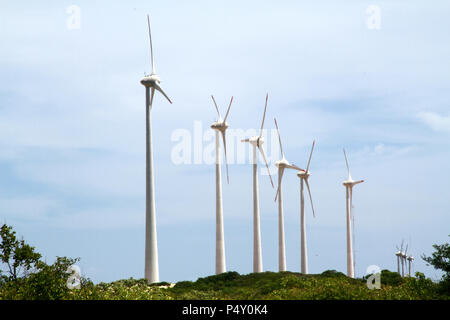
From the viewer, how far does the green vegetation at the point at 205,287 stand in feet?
127

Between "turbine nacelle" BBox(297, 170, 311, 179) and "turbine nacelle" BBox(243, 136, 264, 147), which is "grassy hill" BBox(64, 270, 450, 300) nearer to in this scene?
"turbine nacelle" BBox(243, 136, 264, 147)

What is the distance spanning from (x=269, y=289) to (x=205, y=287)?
1074 cm

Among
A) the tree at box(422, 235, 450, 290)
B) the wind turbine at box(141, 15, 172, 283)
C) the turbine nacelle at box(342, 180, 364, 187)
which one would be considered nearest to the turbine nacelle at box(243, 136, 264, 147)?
the turbine nacelle at box(342, 180, 364, 187)

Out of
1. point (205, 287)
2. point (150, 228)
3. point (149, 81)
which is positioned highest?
point (149, 81)

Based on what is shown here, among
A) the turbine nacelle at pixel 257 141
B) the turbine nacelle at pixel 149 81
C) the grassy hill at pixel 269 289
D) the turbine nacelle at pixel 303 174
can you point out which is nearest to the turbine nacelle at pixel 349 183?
the turbine nacelle at pixel 303 174

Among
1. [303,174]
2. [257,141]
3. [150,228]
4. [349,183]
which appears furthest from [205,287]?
[349,183]

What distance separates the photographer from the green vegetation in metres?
38.7

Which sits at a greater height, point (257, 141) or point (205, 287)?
point (257, 141)

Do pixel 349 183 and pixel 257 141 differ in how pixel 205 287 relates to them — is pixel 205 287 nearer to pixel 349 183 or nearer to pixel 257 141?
pixel 257 141

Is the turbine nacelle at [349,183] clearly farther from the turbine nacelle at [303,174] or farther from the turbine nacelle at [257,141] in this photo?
the turbine nacelle at [257,141]

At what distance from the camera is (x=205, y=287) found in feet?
208

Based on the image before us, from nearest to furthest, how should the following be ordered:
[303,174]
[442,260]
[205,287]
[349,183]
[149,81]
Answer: [442,260] < [205,287] < [149,81] < [303,174] < [349,183]
